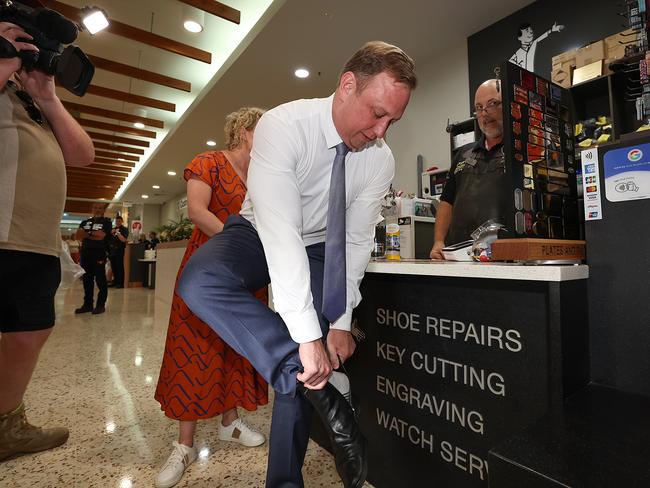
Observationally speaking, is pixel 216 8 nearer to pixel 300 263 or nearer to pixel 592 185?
pixel 300 263

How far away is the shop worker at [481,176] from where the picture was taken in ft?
6.08

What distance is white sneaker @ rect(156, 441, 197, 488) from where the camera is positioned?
4.04 feet

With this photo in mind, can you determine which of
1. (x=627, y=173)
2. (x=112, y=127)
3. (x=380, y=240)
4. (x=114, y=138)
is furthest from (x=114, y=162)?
(x=627, y=173)

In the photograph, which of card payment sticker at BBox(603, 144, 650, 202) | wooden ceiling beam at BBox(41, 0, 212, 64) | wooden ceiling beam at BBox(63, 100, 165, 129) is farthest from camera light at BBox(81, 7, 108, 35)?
wooden ceiling beam at BBox(63, 100, 165, 129)

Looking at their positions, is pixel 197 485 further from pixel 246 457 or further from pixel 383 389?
pixel 383 389

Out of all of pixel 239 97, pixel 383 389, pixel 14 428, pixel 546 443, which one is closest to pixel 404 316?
pixel 383 389

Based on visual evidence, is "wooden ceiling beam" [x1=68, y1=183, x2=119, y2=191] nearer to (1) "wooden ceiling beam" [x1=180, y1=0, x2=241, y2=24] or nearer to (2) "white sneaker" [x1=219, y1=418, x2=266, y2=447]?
(1) "wooden ceiling beam" [x1=180, y1=0, x2=241, y2=24]

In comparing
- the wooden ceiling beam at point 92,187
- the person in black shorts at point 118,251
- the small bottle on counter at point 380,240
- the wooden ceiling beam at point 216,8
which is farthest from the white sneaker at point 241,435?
the wooden ceiling beam at point 92,187

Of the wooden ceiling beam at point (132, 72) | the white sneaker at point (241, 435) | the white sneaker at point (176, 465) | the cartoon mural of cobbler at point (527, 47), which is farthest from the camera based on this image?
the wooden ceiling beam at point (132, 72)

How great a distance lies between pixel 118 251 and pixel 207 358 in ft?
25.4

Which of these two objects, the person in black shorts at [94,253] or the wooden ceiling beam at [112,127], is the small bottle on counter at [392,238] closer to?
the person in black shorts at [94,253]

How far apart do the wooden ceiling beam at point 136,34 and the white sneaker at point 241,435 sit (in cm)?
359

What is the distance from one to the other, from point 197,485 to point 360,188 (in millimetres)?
1082

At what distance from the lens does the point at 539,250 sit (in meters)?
0.88
